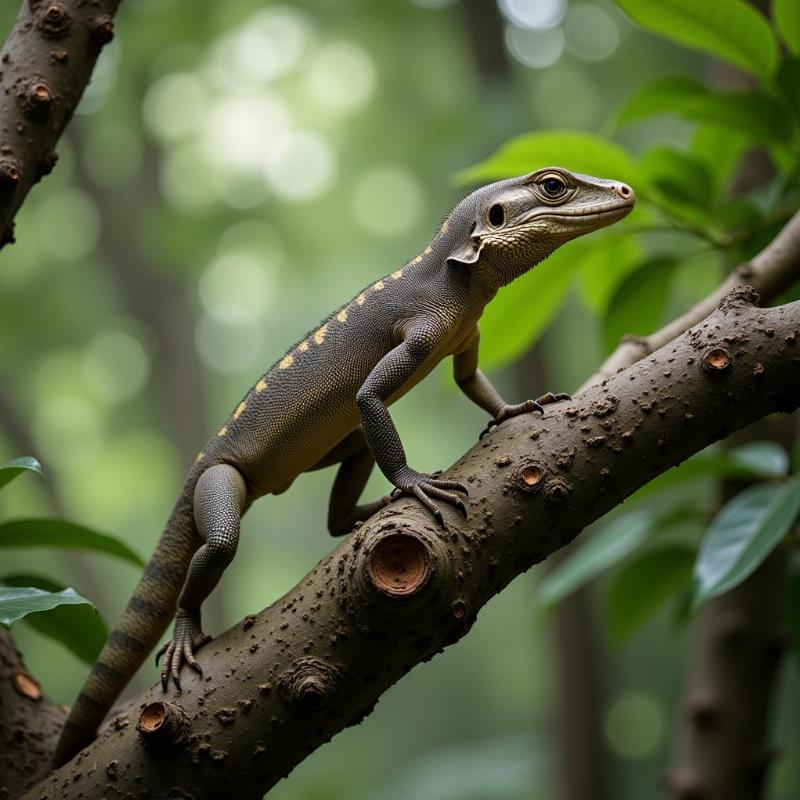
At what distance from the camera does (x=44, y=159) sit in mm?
2055

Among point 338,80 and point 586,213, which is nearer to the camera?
point 586,213

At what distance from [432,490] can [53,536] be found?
95 centimetres

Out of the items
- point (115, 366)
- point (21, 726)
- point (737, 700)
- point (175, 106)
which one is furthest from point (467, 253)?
point (115, 366)

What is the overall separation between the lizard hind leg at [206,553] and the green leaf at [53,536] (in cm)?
23

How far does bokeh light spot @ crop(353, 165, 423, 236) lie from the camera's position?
7.16 metres

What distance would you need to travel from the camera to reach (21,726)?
1939 millimetres

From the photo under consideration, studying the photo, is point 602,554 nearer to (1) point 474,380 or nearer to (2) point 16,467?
(1) point 474,380

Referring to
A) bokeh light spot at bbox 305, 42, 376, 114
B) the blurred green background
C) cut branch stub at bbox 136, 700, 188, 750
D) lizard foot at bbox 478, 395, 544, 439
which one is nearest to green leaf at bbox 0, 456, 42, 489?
cut branch stub at bbox 136, 700, 188, 750

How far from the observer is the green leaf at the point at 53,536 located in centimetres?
201

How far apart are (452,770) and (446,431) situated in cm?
Answer: 313

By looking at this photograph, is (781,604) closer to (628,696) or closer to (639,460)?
(639,460)

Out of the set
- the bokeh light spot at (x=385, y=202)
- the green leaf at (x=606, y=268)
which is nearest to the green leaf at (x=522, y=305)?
the green leaf at (x=606, y=268)

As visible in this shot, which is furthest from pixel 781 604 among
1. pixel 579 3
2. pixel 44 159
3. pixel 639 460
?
pixel 579 3

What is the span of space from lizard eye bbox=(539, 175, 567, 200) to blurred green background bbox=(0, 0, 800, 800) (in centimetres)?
269
